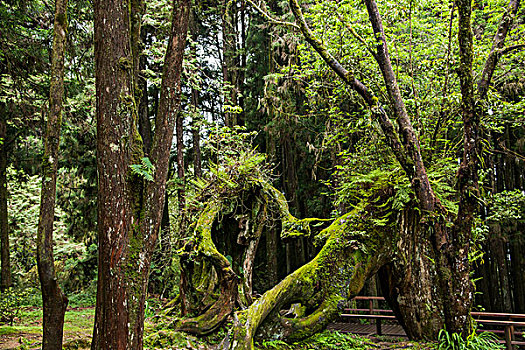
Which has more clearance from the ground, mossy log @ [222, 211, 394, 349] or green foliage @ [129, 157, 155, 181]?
green foliage @ [129, 157, 155, 181]

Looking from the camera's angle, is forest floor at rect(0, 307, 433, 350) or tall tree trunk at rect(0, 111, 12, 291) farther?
tall tree trunk at rect(0, 111, 12, 291)

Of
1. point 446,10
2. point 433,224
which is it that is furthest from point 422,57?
point 433,224

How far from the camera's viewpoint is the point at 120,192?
3.58 m

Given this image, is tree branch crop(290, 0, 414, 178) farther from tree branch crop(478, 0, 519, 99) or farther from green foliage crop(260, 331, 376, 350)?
green foliage crop(260, 331, 376, 350)

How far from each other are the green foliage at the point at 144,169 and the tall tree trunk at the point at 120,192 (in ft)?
0.14

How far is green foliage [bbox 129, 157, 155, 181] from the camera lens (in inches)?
142

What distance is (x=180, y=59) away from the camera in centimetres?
407

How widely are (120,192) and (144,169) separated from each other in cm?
32

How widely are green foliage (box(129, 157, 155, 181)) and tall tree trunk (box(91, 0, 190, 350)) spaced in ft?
0.14

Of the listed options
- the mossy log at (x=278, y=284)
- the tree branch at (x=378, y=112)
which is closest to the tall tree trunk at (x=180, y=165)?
the mossy log at (x=278, y=284)

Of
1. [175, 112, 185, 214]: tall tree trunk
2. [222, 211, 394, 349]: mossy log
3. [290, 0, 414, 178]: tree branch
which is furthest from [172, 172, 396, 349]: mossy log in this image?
[175, 112, 185, 214]: tall tree trunk

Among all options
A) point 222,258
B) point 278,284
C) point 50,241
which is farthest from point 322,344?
point 50,241

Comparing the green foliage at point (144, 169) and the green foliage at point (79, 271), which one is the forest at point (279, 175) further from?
the green foliage at point (79, 271)

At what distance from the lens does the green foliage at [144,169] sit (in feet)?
11.8
